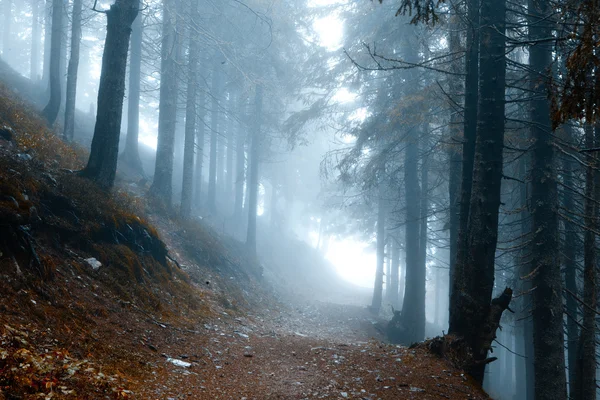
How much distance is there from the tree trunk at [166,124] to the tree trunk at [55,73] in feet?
12.9

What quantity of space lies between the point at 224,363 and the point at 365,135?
1138 centimetres

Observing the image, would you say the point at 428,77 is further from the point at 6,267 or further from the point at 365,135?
the point at 6,267

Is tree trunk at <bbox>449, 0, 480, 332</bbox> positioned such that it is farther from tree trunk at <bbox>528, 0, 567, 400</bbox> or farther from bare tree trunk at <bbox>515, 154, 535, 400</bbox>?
bare tree trunk at <bbox>515, 154, 535, 400</bbox>

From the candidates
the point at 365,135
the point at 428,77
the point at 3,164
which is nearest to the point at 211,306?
the point at 3,164

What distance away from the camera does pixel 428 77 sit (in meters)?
14.0

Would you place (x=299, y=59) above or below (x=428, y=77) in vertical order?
above

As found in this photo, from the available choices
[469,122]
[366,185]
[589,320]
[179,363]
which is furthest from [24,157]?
[589,320]

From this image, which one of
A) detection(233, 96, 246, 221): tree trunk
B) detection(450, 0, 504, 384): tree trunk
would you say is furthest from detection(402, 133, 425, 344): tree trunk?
detection(233, 96, 246, 221): tree trunk

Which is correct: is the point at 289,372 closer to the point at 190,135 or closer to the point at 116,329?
the point at 116,329

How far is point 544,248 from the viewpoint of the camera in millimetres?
7789

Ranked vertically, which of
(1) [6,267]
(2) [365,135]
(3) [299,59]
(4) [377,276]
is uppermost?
(3) [299,59]

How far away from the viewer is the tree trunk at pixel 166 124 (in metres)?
16.4

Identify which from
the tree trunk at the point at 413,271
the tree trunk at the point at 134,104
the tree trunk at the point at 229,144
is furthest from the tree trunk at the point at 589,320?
the tree trunk at the point at 229,144

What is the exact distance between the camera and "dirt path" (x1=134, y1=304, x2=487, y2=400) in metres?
4.70
